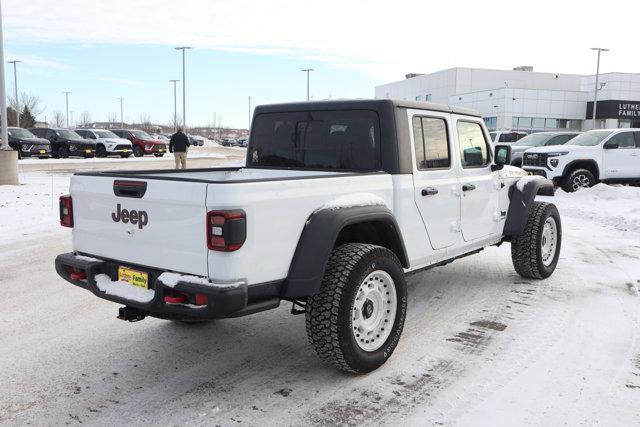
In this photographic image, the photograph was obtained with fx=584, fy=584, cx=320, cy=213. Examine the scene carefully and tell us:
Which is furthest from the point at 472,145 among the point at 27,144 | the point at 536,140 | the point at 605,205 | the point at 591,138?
the point at 27,144

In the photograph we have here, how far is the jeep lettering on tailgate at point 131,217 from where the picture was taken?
3740 millimetres

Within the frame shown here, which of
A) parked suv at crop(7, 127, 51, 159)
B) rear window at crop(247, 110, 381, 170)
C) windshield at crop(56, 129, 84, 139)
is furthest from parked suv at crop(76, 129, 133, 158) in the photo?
rear window at crop(247, 110, 381, 170)

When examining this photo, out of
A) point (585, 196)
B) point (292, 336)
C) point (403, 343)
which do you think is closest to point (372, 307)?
point (403, 343)

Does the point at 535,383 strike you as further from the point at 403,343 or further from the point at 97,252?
the point at 97,252

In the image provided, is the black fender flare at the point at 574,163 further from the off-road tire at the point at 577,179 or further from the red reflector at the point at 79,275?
the red reflector at the point at 79,275

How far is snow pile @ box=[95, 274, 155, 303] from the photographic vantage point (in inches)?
146

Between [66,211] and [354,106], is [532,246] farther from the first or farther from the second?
[66,211]

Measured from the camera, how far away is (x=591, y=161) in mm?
15555

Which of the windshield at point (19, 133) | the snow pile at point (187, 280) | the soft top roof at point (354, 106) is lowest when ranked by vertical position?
the snow pile at point (187, 280)

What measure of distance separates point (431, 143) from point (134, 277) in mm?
2709

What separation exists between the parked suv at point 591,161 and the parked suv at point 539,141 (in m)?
3.01

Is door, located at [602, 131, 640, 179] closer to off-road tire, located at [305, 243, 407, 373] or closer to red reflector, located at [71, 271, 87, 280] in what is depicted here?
off-road tire, located at [305, 243, 407, 373]

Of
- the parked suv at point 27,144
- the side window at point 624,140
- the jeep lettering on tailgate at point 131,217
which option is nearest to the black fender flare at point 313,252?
the jeep lettering on tailgate at point 131,217

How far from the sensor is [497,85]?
7894 cm
